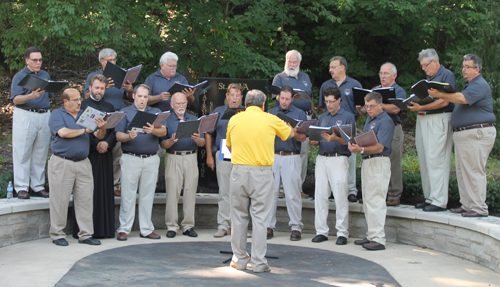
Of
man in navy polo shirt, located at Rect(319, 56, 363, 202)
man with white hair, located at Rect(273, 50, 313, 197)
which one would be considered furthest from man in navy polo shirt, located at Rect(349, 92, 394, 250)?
man with white hair, located at Rect(273, 50, 313, 197)

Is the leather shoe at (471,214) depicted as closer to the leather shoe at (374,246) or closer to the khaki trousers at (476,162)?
the khaki trousers at (476,162)

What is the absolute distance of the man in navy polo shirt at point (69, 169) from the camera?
21.7 feet

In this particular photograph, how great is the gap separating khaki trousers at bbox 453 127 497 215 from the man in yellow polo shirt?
2.51 meters

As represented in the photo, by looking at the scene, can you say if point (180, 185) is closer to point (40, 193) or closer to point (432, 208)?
point (40, 193)

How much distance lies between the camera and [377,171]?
22.3 feet

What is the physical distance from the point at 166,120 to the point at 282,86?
1.80 meters

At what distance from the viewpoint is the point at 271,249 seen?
265 inches

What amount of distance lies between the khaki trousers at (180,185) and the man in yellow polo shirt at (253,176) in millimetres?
1900

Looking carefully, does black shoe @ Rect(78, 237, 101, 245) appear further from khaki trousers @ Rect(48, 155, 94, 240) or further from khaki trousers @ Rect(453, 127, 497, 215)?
khaki trousers @ Rect(453, 127, 497, 215)

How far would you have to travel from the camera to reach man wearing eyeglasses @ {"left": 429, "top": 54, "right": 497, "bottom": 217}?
6531 millimetres

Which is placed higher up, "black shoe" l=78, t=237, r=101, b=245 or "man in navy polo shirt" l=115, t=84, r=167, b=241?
"man in navy polo shirt" l=115, t=84, r=167, b=241

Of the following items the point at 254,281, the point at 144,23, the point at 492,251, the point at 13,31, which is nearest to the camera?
the point at 254,281

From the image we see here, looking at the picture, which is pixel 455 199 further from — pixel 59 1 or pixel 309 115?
pixel 59 1

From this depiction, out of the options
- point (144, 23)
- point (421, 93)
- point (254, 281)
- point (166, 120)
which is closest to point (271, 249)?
point (254, 281)
